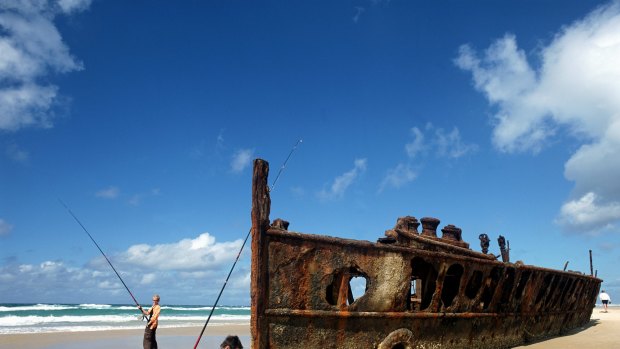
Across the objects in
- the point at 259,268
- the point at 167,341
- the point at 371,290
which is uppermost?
the point at 259,268

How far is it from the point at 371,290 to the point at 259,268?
1825 mm

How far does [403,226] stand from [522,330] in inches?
162

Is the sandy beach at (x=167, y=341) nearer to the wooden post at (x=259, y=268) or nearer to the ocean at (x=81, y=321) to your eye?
the ocean at (x=81, y=321)

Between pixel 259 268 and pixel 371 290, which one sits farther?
pixel 371 290

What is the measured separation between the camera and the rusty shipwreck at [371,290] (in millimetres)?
6348

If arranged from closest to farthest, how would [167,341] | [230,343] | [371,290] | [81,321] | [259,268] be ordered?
[259,268]
[371,290]
[230,343]
[167,341]
[81,321]

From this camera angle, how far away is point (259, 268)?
625cm

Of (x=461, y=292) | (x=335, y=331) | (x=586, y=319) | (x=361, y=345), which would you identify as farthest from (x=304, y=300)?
(x=586, y=319)

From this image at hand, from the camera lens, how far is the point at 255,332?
20.3ft

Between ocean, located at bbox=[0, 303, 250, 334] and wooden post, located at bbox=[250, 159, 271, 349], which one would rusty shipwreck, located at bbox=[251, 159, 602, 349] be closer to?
wooden post, located at bbox=[250, 159, 271, 349]

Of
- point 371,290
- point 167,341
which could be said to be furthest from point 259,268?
point 167,341

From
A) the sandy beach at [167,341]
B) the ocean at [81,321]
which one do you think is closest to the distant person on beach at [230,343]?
the sandy beach at [167,341]

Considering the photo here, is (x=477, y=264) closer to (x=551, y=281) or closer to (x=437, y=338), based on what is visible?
(x=437, y=338)

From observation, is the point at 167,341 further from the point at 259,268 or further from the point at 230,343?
the point at 259,268
